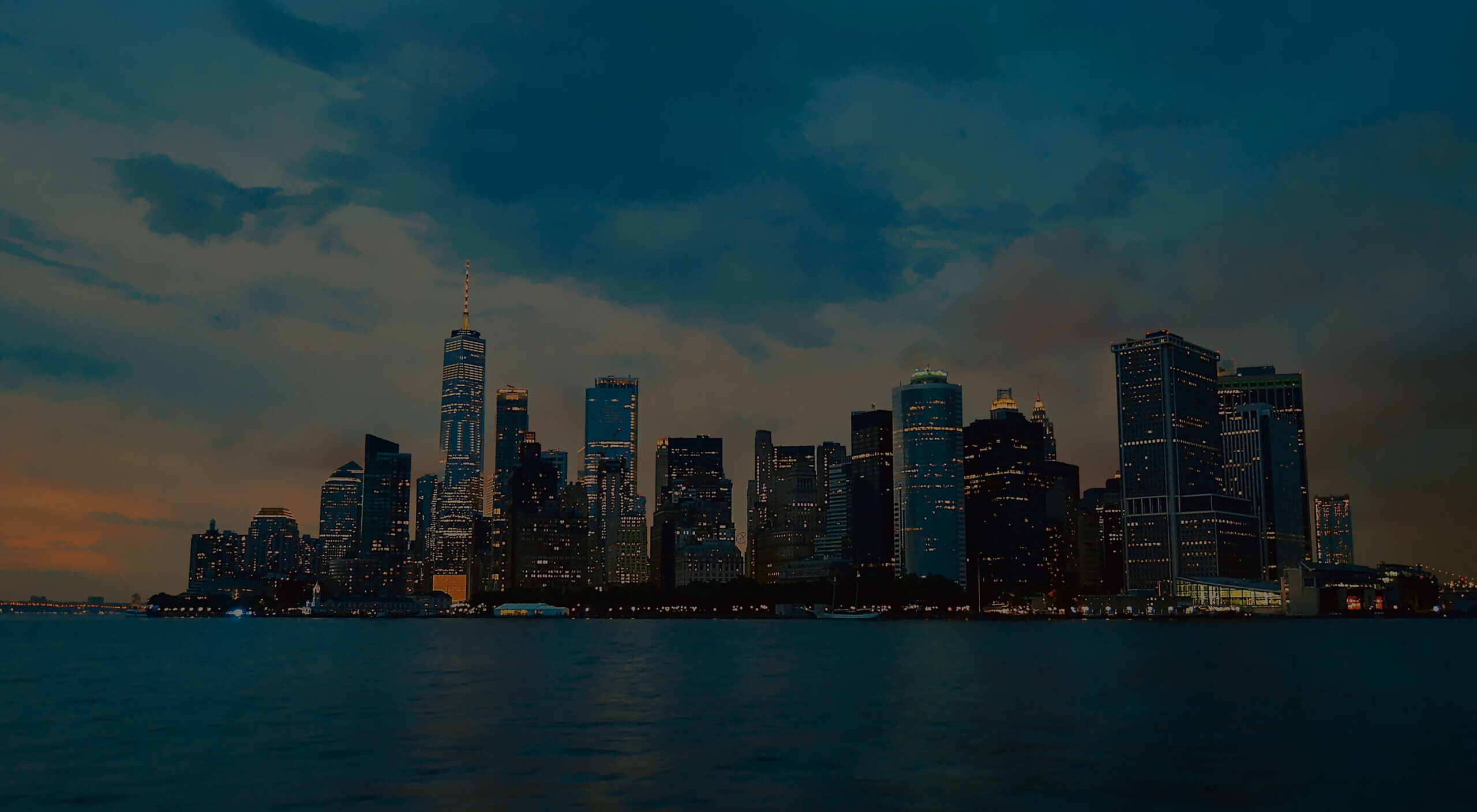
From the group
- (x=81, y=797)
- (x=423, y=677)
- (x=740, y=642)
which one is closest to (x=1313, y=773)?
(x=81, y=797)

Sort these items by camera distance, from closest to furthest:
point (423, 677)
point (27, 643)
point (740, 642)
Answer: point (423, 677) < point (740, 642) < point (27, 643)

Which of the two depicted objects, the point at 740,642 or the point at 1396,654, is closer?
the point at 1396,654

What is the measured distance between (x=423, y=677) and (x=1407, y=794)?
74326mm

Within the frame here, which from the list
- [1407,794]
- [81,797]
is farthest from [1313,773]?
[81,797]

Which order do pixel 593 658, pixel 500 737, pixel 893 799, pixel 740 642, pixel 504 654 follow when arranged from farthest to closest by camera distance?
pixel 740 642 → pixel 504 654 → pixel 593 658 → pixel 500 737 → pixel 893 799

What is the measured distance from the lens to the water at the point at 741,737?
129 feet

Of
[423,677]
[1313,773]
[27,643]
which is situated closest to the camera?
[1313,773]

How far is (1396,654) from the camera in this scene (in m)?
138

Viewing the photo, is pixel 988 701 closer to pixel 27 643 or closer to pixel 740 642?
pixel 740 642

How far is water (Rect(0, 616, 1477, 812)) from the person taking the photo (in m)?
39.2

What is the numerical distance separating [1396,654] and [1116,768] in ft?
372

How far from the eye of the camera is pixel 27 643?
628 feet

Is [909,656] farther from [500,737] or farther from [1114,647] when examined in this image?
[500,737]

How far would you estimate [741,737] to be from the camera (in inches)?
2138
